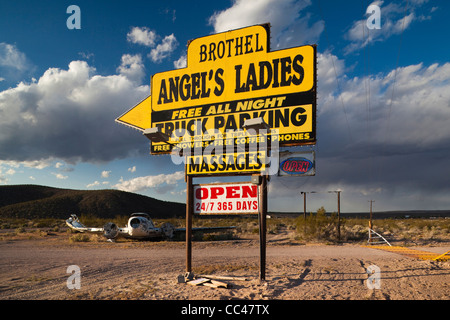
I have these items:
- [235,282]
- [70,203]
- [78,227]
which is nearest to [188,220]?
[235,282]

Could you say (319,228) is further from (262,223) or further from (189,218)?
(189,218)

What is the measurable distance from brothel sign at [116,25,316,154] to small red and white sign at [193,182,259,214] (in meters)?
1.35

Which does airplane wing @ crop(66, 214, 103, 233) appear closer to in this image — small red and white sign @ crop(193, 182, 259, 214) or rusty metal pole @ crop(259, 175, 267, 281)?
small red and white sign @ crop(193, 182, 259, 214)

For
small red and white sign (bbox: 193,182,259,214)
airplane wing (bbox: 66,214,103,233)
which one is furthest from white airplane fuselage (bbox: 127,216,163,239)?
small red and white sign (bbox: 193,182,259,214)

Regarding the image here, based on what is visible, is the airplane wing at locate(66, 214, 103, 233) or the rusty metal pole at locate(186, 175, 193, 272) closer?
the rusty metal pole at locate(186, 175, 193, 272)

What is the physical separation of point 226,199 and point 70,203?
9159 centimetres

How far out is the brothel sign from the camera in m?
8.15

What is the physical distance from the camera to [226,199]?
27.3ft

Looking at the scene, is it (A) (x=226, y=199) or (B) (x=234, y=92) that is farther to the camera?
(B) (x=234, y=92)

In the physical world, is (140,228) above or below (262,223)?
below

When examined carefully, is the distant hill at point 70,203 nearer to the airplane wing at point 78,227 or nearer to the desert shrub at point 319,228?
the airplane wing at point 78,227

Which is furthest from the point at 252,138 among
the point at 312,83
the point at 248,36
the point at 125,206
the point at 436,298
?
the point at 125,206

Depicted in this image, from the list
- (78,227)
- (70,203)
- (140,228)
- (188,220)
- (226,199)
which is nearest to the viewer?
(226,199)
